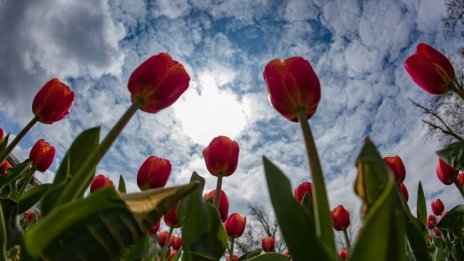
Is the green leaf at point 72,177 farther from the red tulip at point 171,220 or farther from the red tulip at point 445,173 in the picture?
the red tulip at point 445,173

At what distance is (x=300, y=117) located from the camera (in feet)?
3.49

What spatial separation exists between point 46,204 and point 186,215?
1.44ft

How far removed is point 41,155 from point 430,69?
295cm

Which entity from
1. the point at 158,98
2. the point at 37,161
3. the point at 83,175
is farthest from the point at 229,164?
the point at 37,161

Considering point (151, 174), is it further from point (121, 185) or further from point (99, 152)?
point (99, 152)

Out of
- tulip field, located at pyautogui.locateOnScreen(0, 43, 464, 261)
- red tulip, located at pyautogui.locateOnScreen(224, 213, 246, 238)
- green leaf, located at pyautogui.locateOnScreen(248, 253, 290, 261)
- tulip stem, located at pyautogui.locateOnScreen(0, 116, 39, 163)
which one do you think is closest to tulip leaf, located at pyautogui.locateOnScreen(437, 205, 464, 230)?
tulip field, located at pyautogui.locateOnScreen(0, 43, 464, 261)

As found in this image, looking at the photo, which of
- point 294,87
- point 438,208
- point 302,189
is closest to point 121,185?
point 294,87

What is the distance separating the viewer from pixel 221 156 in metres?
2.13

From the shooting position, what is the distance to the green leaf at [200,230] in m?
1.16

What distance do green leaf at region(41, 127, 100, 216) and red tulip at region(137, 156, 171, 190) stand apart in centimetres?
93

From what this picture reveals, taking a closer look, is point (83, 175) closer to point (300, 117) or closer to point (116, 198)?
point (116, 198)

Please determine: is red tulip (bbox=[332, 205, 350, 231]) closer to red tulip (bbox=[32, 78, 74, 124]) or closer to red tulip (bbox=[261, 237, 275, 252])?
red tulip (bbox=[261, 237, 275, 252])

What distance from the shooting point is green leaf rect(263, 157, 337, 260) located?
0.76 meters

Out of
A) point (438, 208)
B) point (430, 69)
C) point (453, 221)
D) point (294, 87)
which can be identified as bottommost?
point (453, 221)
